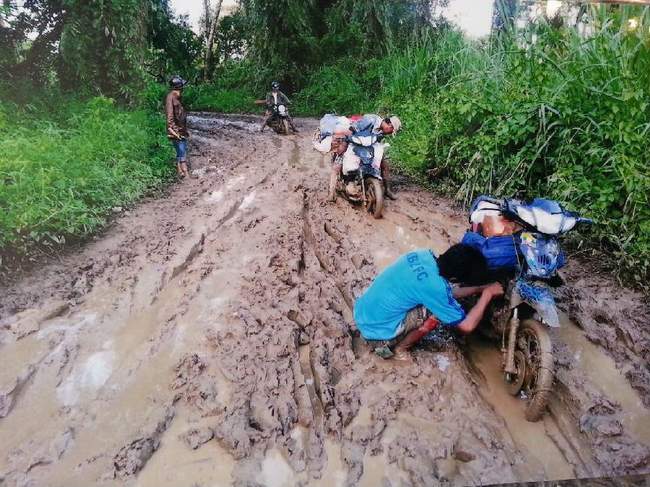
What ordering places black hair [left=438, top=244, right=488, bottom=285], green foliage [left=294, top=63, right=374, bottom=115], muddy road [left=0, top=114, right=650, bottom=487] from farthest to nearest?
green foliage [left=294, top=63, right=374, bottom=115]
black hair [left=438, top=244, right=488, bottom=285]
muddy road [left=0, top=114, right=650, bottom=487]

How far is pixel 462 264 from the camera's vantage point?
9.98 feet

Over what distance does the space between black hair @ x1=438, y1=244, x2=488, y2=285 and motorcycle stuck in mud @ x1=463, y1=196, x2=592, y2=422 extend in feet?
0.30

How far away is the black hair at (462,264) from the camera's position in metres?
3.05

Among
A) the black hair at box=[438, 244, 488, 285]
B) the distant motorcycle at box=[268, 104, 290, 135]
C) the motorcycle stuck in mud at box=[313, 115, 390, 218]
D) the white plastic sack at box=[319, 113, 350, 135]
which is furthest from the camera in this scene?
the distant motorcycle at box=[268, 104, 290, 135]

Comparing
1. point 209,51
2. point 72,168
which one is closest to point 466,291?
point 72,168

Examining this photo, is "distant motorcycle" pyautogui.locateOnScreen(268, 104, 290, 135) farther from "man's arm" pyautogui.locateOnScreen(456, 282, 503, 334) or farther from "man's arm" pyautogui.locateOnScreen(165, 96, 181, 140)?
"man's arm" pyautogui.locateOnScreen(456, 282, 503, 334)

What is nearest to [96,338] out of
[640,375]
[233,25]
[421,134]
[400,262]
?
[400,262]

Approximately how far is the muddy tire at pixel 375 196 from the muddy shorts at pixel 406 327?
2.58 metres

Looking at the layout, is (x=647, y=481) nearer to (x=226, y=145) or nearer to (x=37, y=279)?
(x=37, y=279)

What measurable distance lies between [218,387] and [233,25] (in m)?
20.8

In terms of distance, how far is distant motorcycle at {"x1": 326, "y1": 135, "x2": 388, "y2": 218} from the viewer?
19.3 feet

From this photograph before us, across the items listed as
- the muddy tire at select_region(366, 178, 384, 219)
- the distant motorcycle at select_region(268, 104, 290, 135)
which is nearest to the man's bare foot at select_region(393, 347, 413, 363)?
the muddy tire at select_region(366, 178, 384, 219)

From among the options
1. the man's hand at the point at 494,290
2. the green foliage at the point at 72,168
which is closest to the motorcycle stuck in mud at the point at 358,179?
the man's hand at the point at 494,290

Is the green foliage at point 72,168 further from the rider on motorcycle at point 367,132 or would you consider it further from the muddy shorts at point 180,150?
the rider on motorcycle at point 367,132
